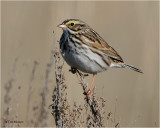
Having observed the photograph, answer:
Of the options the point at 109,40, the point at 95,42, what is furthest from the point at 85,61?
the point at 109,40

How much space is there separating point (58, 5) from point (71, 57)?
246cm

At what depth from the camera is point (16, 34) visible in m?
7.96

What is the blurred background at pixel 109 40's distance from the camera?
22.6 feet

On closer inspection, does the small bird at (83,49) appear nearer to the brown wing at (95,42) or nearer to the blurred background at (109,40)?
the brown wing at (95,42)

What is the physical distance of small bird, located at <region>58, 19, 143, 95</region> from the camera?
5246mm

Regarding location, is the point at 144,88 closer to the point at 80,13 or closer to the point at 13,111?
the point at 80,13

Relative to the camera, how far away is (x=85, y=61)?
535 cm

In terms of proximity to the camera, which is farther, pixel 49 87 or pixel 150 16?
pixel 150 16

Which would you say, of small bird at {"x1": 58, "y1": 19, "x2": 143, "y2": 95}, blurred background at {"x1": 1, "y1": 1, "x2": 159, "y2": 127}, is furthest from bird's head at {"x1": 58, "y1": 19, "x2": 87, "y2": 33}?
blurred background at {"x1": 1, "y1": 1, "x2": 159, "y2": 127}

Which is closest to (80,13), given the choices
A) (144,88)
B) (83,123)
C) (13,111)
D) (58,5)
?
(58,5)

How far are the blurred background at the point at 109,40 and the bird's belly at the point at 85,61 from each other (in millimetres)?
870

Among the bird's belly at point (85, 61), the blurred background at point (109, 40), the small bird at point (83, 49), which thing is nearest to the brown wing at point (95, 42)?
the small bird at point (83, 49)

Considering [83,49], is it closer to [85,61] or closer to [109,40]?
[85,61]

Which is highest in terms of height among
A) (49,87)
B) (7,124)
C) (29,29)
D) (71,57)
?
(29,29)
